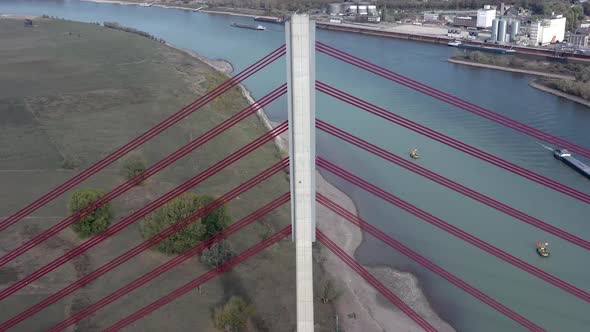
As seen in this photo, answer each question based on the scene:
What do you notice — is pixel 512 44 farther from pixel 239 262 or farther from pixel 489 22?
pixel 239 262

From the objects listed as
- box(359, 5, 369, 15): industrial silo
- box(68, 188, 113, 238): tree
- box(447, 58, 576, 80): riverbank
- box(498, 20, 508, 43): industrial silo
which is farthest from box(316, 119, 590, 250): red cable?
box(359, 5, 369, 15): industrial silo

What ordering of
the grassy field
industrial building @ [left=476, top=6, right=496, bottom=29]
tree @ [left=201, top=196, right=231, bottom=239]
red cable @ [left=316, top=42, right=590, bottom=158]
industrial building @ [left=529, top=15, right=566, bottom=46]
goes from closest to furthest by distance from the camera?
red cable @ [left=316, top=42, right=590, bottom=158]
the grassy field
tree @ [left=201, top=196, right=231, bottom=239]
industrial building @ [left=529, top=15, right=566, bottom=46]
industrial building @ [left=476, top=6, right=496, bottom=29]

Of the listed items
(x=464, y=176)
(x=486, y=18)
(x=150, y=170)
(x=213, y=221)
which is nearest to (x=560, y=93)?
(x=464, y=176)

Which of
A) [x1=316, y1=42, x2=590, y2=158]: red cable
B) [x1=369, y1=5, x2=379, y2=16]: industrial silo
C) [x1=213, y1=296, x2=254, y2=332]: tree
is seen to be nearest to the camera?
[x1=316, y1=42, x2=590, y2=158]: red cable

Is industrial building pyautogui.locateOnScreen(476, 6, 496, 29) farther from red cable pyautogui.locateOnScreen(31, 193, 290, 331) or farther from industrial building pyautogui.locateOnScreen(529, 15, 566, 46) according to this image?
red cable pyautogui.locateOnScreen(31, 193, 290, 331)

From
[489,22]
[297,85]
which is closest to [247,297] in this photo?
[297,85]

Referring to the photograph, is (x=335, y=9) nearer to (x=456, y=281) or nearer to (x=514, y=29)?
(x=514, y=29)

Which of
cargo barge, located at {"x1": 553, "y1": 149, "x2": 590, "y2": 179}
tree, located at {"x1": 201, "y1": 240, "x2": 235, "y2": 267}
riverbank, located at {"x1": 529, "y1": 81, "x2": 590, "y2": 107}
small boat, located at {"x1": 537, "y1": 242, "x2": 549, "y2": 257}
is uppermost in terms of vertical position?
riverbank, located at {"x1": 529, "y1": 81, "x2": 590, "y2": 107}
